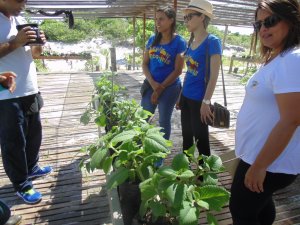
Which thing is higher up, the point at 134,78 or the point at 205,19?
the point at 205,19

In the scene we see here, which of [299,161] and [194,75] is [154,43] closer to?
[194,75]

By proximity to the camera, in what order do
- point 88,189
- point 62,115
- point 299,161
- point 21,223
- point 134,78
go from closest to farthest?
point 299,161 < point 21,223 < point 88,189 < point 62,115 < point 134,78

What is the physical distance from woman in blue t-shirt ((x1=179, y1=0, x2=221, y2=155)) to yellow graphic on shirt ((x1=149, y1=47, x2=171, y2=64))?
0.27 m

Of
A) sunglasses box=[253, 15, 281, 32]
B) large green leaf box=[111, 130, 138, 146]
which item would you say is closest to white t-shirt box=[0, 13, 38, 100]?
large green leaf box=[111, 130, 138, 146]

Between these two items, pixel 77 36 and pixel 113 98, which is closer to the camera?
pixel 113 98

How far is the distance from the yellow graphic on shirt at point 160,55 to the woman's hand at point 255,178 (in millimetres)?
1465

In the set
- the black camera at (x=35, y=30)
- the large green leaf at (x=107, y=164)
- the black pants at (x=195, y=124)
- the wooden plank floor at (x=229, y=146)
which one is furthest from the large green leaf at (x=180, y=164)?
the black camera at (x=35, y=30)

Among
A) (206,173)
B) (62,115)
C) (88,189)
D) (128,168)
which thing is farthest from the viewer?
(62,115)

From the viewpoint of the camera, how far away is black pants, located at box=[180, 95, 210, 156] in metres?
2.23

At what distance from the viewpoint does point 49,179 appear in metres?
2.63

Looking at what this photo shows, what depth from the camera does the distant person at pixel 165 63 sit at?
97.8 inches

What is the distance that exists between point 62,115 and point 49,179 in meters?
1.87

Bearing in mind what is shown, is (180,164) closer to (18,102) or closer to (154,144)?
(154,144)

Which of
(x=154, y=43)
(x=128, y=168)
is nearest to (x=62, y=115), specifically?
(x=154, y=43)
